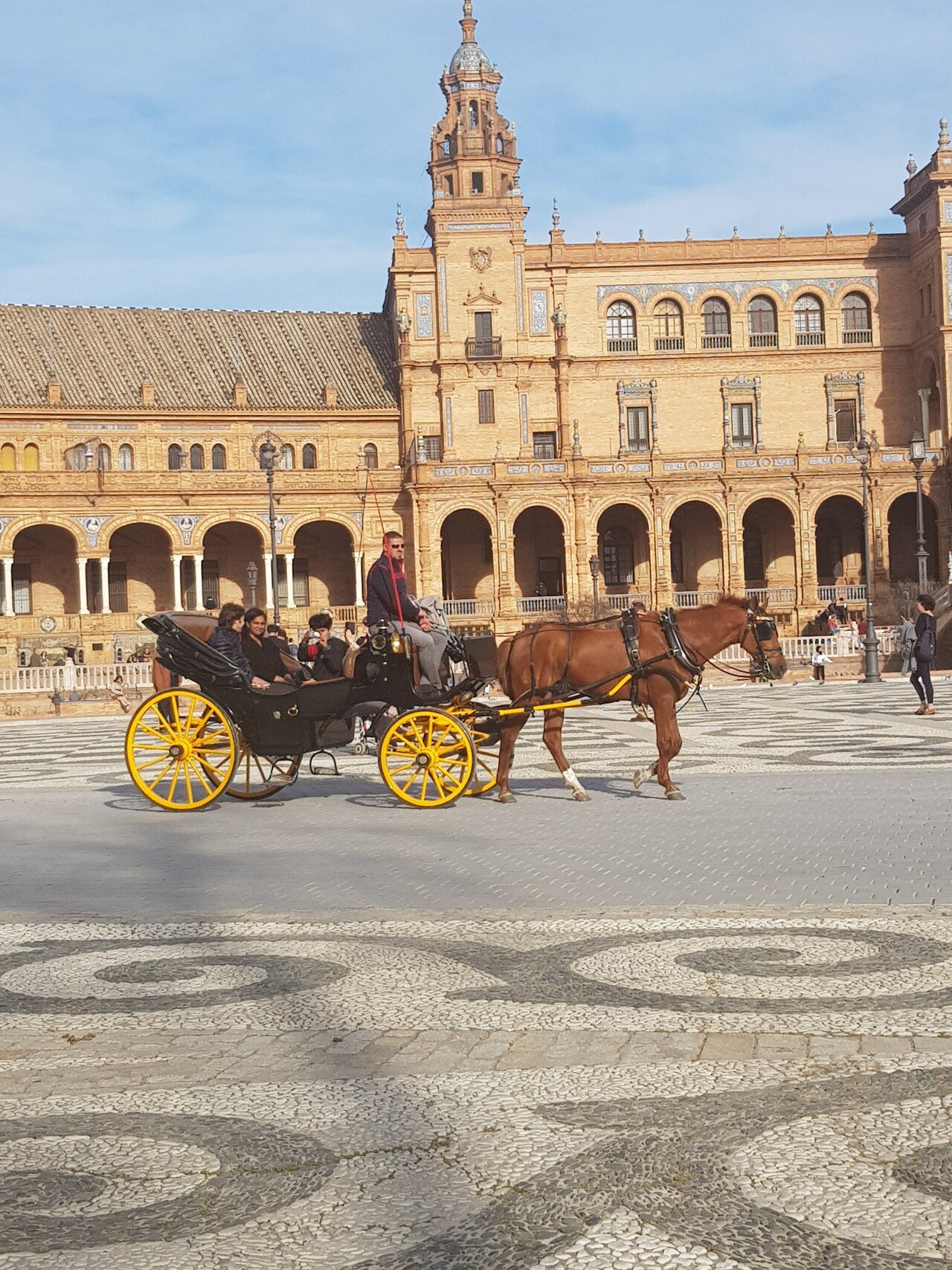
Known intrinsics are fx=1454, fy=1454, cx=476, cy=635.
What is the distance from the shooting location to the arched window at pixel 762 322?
194ft

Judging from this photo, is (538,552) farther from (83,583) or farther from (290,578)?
(83,583)

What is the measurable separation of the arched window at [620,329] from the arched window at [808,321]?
6.69 metres

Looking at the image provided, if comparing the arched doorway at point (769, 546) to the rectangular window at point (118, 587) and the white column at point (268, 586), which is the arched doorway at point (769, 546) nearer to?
the white column at point (268, 586)

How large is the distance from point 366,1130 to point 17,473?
52331 millimetres

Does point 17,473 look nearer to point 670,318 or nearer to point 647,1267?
point 670,318

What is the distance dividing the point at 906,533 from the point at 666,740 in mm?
48144

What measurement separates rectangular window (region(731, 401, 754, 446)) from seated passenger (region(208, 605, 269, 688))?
4837cm

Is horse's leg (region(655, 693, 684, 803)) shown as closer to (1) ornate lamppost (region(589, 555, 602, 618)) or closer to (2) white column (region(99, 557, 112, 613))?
(1) ornate lamppost (region(589, 555, 602, 618))

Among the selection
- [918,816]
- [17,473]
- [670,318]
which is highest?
[670,318]

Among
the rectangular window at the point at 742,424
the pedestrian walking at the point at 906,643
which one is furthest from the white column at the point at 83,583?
the pedestrian walking at the point at 906,643

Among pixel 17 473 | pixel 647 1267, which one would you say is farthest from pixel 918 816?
pixel 17 473

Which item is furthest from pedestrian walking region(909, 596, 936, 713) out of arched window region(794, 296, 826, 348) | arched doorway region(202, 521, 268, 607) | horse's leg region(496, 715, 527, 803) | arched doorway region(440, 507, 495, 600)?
arched window region(794, 296, 826, 348)

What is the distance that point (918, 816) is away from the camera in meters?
Answer: 10.2

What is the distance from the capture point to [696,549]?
190 feet
